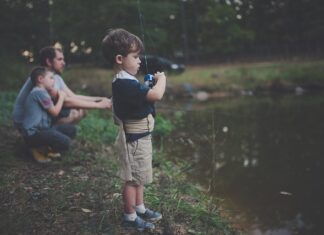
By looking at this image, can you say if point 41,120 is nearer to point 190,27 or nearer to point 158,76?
point 158,76

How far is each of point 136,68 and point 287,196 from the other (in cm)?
256

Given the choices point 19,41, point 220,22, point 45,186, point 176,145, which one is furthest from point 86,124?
point 220,22

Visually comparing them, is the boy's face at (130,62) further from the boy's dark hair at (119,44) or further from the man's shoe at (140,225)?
the man's shoe at (140,225)

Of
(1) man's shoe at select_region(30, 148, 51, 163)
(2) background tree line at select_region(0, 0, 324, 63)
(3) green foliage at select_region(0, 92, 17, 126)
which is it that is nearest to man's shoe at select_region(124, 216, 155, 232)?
(1) man's shoe at select_region(30, 148, 51, 163)

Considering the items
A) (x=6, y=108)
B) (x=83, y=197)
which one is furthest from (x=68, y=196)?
(x=6, y=108)

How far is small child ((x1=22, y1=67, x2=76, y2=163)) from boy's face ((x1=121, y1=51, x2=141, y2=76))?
207 cm

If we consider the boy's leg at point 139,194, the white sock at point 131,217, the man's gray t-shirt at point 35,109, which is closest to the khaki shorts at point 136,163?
the boy's leg at point 139,194

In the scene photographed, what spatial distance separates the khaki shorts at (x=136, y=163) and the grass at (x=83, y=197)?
0.39 meters

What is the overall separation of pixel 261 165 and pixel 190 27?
30304 mm

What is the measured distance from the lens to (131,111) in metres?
3.10

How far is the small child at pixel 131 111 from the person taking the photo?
9.88 feet

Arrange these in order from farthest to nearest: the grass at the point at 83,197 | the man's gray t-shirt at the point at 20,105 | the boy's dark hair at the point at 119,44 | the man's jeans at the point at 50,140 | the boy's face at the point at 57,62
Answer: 1. the boy's face at the point at 57,62
2. the man's gray t-shirt at the point at 20,105
3. the man's jeans at the point at 50,140
4. the grass at the point at 83,197
5. the boy's dark hair at the point at 119,44

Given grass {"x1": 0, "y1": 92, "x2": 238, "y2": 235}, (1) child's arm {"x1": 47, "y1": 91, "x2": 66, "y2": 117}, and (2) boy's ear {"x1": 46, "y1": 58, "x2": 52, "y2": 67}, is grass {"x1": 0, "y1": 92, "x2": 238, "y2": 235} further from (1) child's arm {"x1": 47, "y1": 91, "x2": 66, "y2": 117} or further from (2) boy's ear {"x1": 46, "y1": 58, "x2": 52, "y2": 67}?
(2) boy's ear {"x1": 46, "y1": 58, "x2": 52, "y2": 67}

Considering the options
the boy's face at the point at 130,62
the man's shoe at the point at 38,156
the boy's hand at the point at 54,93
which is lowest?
the man's shoe at the point at 38,156
